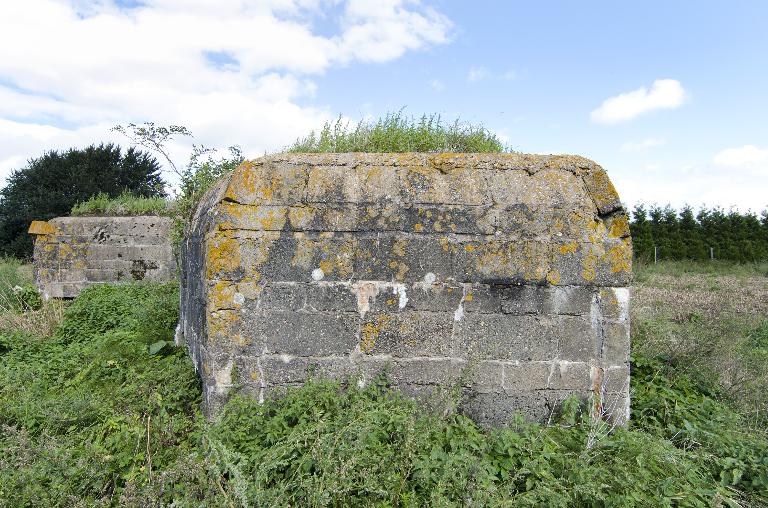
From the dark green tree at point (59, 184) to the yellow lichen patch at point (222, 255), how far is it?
84.2 ft

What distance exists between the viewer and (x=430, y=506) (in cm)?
265

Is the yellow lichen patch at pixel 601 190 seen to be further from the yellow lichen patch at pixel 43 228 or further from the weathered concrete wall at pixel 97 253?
the yellow lichen patch at pixel 43 228

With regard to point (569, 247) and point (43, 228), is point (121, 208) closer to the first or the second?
point (43, 228)

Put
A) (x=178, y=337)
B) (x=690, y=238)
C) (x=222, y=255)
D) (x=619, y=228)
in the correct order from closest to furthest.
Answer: (x=222, y=255), (x=619, y=228), (x=178, y=337), (x=690, y=238)

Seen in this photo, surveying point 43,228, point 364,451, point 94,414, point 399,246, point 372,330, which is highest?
point 43,228

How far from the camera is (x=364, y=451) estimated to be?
2.80 meters

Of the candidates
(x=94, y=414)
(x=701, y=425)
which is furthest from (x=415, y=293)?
(x=94, y=414)

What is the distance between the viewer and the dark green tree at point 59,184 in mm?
26766

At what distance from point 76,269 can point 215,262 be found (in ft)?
29.1

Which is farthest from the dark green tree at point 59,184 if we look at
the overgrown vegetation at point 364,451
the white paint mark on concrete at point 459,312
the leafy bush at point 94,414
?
the white paint mark on concrete at point 459,312

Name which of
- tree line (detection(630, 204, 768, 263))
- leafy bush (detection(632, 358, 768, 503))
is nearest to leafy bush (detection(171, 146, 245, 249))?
leafy bush (detection(632, 358, 768, 503))

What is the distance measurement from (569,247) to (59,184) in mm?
31106

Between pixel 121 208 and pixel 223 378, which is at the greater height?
pixel 121 208

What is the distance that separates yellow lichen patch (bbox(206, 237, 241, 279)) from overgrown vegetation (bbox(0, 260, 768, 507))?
92 cm
